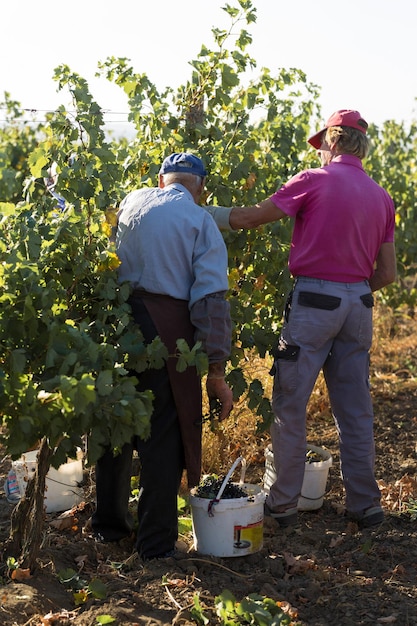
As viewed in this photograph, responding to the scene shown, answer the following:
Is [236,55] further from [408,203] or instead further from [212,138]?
[408,203]

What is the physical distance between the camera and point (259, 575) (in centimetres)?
360

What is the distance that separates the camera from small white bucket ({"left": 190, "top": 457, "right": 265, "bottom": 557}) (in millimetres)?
3695

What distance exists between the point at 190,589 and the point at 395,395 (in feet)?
11.7

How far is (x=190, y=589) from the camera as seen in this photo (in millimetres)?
3412

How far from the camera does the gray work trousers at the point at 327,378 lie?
13.3ft

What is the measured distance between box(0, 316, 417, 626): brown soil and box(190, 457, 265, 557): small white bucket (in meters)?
0.06

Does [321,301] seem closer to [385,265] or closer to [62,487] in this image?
[385,265]

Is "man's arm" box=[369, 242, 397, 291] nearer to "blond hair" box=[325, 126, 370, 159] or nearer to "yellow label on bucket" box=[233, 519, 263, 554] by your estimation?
"blond hair" box=[325, 126, 370, 159]

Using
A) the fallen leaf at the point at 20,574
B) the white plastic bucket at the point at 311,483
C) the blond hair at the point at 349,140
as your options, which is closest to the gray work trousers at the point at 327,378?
the white plastic bucket at the point at 311,483

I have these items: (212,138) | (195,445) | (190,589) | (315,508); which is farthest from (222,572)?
(212,138)

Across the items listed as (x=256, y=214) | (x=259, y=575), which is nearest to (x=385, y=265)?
(x=256, y=214)

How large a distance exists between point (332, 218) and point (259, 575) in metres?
1.50

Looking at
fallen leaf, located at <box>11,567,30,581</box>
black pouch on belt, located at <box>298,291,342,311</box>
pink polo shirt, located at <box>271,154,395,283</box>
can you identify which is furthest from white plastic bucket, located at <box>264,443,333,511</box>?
fallen leaf, located at <box>11,567,30,581</box>

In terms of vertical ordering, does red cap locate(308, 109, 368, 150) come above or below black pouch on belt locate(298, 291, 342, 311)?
above
